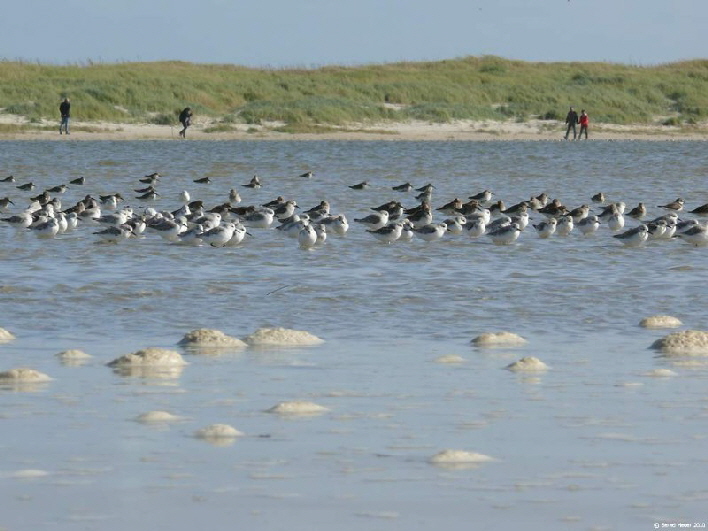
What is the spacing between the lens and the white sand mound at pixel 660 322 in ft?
41.3

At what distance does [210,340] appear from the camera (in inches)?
445

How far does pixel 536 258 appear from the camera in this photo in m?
18.9

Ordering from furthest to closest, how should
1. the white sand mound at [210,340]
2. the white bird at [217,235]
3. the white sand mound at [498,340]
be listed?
the white bird at [217,235]
the white sand mound at [498,340]
the white sand mound at [210,340]

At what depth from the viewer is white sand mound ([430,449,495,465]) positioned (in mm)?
7449

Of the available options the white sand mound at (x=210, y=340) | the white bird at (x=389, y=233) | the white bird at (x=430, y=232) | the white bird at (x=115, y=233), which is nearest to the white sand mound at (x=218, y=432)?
the white sand mound at (x=210, y=340)

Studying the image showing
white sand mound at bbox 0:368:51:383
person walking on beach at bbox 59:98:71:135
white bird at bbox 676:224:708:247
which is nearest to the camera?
white sand mound at bbox 0:368:51:383

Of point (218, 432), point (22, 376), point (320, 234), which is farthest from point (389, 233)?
point (218, 432)

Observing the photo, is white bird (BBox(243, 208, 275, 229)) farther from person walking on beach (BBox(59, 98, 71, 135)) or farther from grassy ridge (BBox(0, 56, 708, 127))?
grassy ridge (BBox(0, 56, 708, 127))

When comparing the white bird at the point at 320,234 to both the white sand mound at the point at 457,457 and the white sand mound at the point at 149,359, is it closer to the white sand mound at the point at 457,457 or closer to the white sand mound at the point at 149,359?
the white sand mound at the point at 149,359

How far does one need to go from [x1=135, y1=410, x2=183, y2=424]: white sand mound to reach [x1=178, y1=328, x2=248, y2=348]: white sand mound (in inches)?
106

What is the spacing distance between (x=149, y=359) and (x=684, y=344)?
374cm

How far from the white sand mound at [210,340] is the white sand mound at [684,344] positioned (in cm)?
303

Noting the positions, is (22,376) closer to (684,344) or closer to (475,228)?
(684,344)

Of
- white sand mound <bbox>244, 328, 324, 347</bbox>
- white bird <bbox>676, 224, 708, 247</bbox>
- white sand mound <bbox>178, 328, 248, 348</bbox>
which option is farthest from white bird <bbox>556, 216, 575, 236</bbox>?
white sand mound <bbox>178, 328, 248, 348</bbox>
